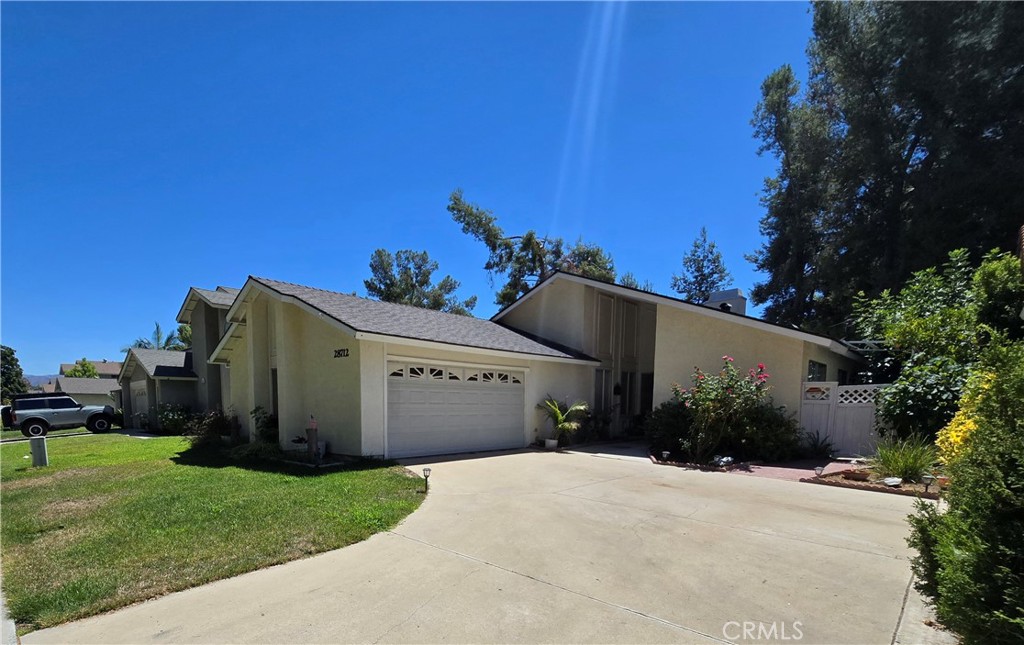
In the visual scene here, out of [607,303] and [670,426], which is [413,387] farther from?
[607,303]

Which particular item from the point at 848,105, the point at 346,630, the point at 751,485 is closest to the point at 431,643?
the point at 346,630

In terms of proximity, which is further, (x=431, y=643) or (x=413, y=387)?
(x=413, y=387)

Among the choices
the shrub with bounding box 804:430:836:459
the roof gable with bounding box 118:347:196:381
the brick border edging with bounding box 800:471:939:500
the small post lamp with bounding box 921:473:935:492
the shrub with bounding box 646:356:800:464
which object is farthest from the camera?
the roof gable with bounding box 118:347:196:381

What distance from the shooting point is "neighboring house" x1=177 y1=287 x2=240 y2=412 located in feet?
66.9

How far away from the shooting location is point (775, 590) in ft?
12.5

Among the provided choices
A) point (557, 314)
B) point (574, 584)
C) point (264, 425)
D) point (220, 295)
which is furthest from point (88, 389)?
point (574, 584)

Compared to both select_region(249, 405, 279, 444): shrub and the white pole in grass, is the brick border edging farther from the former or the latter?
the white pole in grass

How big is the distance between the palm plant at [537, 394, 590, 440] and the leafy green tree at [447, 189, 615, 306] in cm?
1517

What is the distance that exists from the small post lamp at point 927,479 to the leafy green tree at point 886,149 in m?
13.9

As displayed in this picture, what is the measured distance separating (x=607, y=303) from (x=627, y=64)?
8.08 m

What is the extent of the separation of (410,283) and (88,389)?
26.2m

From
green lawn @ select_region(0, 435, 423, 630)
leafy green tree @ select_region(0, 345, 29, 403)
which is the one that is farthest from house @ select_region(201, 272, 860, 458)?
leafy green tree @ select_region(0, 345, 29, 403)

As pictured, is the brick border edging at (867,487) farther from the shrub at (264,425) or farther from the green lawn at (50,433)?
the green lawn at (50,433)

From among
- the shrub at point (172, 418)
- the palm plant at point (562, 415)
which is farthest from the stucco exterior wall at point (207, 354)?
the palm plant at point (562, 415)
